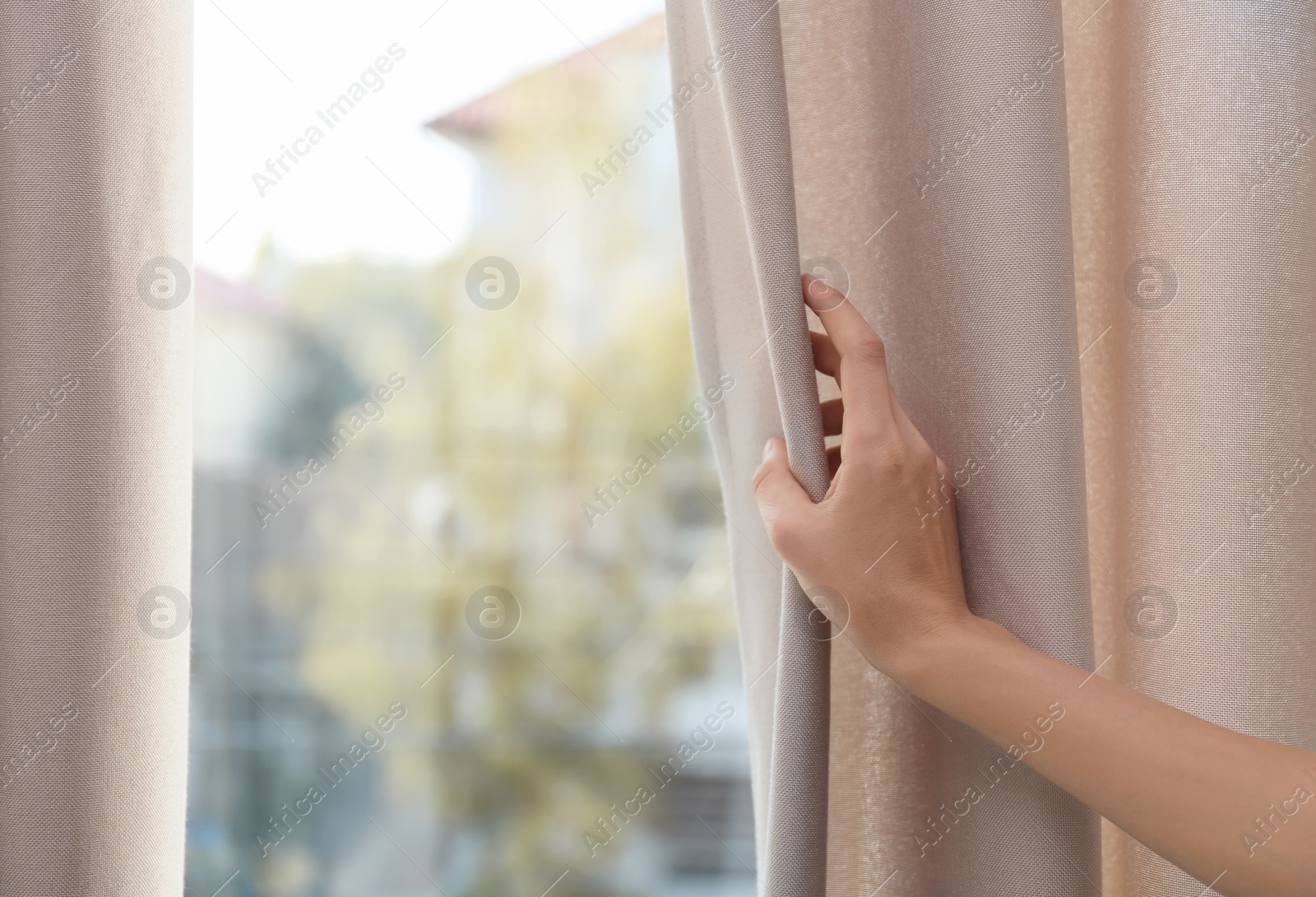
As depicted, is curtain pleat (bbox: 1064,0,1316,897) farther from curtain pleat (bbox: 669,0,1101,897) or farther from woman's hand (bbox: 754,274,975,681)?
woman's hand (bbox: 754,274,975,681)

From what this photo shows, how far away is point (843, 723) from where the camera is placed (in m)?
0.73

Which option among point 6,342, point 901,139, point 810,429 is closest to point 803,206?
point 901,139

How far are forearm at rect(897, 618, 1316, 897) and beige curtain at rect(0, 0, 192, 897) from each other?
567mm

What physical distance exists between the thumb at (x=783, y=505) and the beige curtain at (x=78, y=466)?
448 millimetres

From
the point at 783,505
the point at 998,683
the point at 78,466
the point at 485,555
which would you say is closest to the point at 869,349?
the point at 783,505

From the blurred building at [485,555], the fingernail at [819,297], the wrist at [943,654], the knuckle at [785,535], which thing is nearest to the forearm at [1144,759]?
the wrist at [943,654]

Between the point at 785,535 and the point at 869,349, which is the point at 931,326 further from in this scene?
the point at 785,535

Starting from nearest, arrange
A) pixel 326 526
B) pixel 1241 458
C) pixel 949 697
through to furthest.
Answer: pixel 949 697 < pixel 1241 458 < pixel 326 526

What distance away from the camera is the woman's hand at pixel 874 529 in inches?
23.8

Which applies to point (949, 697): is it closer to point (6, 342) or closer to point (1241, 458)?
→ point (1241, 458)

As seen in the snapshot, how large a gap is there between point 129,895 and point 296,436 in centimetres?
41

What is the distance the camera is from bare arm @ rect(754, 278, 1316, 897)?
1.76ft

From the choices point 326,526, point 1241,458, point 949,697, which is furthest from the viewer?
point 326,526

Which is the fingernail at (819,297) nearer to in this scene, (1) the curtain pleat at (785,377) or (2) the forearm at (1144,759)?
(1) the curtain pleat at (785,377)
